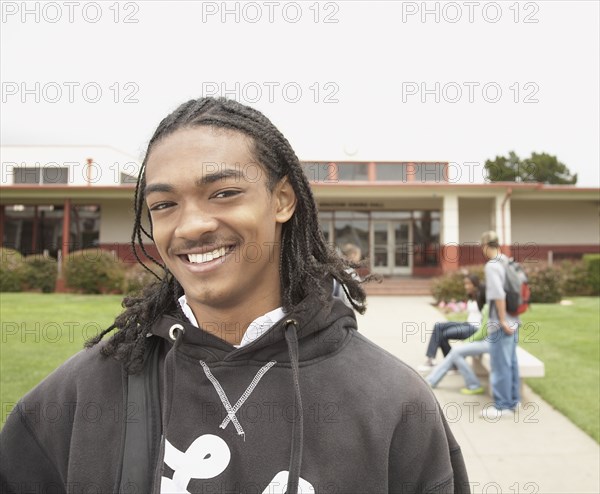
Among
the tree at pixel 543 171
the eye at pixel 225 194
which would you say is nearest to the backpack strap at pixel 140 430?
the eye at pixel 225 194

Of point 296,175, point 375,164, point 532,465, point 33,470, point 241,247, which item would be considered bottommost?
point 532,465

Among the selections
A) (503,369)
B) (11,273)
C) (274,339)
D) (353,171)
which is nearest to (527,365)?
(503,369)

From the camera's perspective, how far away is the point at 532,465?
457cm

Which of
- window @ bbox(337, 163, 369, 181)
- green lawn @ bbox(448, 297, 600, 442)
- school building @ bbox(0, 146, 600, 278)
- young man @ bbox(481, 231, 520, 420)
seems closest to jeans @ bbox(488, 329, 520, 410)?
young man @ bbox(481, 231, 520, 420)

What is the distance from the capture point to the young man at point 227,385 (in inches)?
56.2

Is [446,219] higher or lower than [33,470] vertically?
higher

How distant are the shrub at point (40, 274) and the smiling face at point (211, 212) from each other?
61.9 ft

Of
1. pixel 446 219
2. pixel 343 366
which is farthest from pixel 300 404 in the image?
pixel 446 219

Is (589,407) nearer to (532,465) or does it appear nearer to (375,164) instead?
(532,465)

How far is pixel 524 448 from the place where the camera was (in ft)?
16.2

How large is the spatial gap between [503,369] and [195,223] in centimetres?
507

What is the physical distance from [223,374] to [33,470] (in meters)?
0.62

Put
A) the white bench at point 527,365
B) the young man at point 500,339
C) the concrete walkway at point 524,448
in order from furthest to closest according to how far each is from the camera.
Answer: the white bench at point 527,365, the young man at point 500,339, the concrete walkway at point 524,448

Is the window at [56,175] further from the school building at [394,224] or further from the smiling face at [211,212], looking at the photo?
the smiling face at [211,212]
